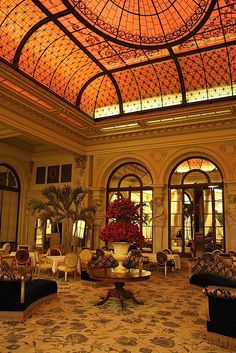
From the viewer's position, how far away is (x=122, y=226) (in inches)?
235

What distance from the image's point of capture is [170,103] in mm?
12266

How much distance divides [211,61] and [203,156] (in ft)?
11.6

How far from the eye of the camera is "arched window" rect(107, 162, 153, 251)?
44.2ft

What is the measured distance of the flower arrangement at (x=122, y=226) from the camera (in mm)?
5902

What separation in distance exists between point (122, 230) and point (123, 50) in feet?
22.9

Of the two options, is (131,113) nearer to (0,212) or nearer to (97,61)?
(97,61)

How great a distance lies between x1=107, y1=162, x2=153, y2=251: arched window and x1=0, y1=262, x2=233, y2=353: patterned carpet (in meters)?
6.49

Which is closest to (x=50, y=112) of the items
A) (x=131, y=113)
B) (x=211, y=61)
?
(x=131, y=113)

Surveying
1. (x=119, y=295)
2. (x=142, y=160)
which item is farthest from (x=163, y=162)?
(x=119, y=295)

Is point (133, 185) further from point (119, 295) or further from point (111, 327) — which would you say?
point (111, 327)

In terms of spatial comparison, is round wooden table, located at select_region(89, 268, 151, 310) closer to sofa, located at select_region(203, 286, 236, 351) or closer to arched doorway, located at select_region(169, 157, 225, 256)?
sofa, located at select_region(203, 286, 236, 351)

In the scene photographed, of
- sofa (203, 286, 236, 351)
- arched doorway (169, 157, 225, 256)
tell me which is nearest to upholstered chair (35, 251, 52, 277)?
arched doorway (169, 157, 225, 256)

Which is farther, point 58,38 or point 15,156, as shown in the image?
point 15,156

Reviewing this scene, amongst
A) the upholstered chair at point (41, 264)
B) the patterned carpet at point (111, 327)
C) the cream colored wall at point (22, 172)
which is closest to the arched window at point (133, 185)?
the cream colored wall at point (22, 172)
